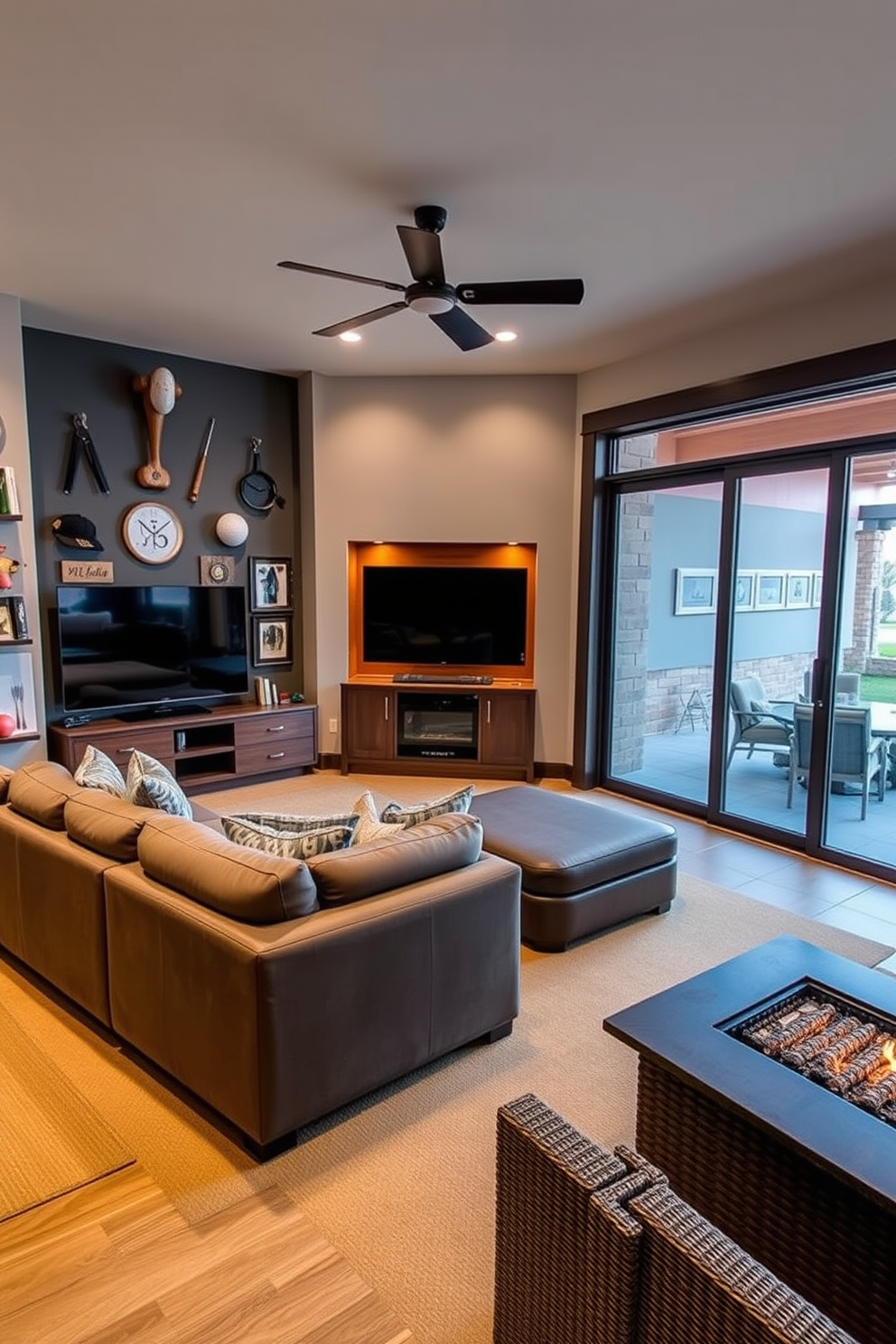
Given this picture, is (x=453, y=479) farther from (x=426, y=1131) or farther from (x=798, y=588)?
(x=426, y=1131)

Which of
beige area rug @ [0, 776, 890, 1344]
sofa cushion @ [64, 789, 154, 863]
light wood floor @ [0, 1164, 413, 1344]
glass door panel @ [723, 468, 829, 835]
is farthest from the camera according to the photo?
glass door panel @ [723, 468, 829, 835]

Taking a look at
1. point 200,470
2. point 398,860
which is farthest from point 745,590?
point 200,470

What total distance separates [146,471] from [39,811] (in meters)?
3.29

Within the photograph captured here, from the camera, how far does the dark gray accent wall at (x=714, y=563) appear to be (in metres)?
4.54

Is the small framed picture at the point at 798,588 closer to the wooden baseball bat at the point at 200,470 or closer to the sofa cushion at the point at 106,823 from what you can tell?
the sofa cushion at the point at 106,823

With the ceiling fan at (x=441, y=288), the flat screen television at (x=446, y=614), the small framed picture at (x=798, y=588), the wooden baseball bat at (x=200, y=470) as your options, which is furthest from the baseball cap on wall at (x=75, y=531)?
the small framed picture at (x=798, y=588)

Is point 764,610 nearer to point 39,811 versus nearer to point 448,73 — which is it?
point 448,73

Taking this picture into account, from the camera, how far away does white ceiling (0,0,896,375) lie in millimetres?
2266

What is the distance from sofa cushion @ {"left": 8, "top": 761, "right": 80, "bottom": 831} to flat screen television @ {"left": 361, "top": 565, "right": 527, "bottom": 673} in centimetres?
347

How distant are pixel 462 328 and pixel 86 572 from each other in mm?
3156

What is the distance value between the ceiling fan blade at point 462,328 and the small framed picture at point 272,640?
3071 mm

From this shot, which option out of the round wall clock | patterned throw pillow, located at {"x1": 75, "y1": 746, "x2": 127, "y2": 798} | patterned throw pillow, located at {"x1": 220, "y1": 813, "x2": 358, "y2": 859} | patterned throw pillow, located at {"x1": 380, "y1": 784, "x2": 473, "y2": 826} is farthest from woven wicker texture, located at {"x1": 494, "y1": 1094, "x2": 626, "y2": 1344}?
the round wall clock

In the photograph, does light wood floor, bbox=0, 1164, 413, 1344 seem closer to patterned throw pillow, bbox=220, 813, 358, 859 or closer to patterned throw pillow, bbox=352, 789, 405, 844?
patterned throw pillow, bbox=220, 813, 358, 859

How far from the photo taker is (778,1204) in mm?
1689
